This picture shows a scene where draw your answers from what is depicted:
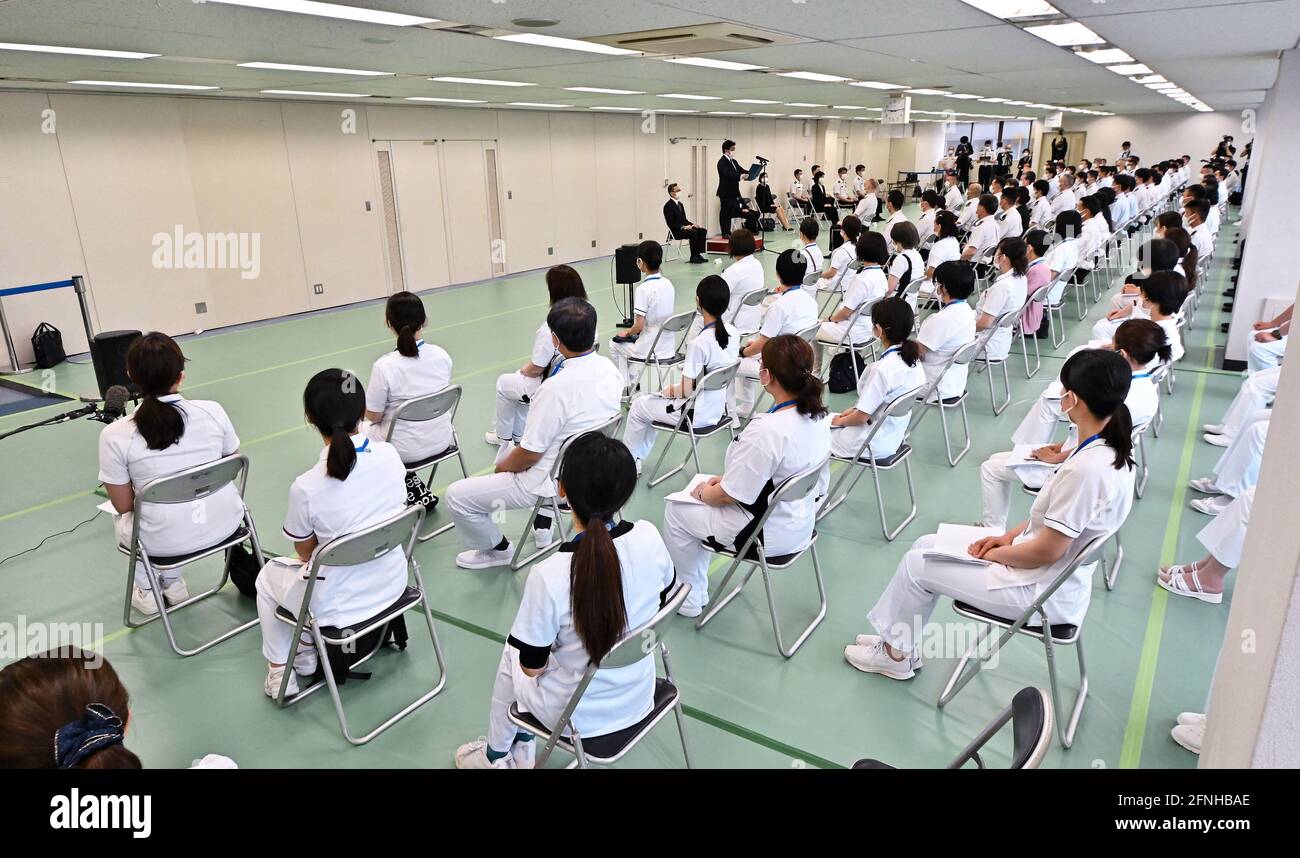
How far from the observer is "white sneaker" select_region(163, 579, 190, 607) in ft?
12.0

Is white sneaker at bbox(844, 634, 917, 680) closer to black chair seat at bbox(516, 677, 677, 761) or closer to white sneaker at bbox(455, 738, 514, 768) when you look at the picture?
black chair seat at bbox(516, 677, 677, 761)

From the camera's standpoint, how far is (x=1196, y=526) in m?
4.23

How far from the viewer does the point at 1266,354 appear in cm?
503

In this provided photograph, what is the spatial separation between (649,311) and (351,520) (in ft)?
11.7

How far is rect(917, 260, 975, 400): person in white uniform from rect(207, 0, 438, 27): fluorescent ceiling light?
3.45m

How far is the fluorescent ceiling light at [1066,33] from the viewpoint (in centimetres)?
467

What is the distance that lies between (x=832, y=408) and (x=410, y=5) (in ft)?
13.4

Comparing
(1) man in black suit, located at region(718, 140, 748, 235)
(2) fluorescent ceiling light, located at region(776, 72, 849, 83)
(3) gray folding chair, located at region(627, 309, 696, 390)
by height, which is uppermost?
(2) fluorescent ceiling light, located at region(776, 72, 849, 83)

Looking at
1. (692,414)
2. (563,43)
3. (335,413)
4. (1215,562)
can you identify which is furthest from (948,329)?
(335,413)

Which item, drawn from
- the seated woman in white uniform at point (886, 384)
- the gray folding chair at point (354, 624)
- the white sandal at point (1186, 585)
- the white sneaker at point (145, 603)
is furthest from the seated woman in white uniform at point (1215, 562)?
the white sneaker at point (145, 603)

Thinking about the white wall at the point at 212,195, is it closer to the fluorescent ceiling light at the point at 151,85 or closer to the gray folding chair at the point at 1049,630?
the fluorescent ceiling light at the point at 151,85

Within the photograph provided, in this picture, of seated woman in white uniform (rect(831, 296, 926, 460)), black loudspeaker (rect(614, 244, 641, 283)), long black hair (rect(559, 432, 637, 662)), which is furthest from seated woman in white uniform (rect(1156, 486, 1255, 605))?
black loudspeaker (rect(614, 244, 641, 283))
